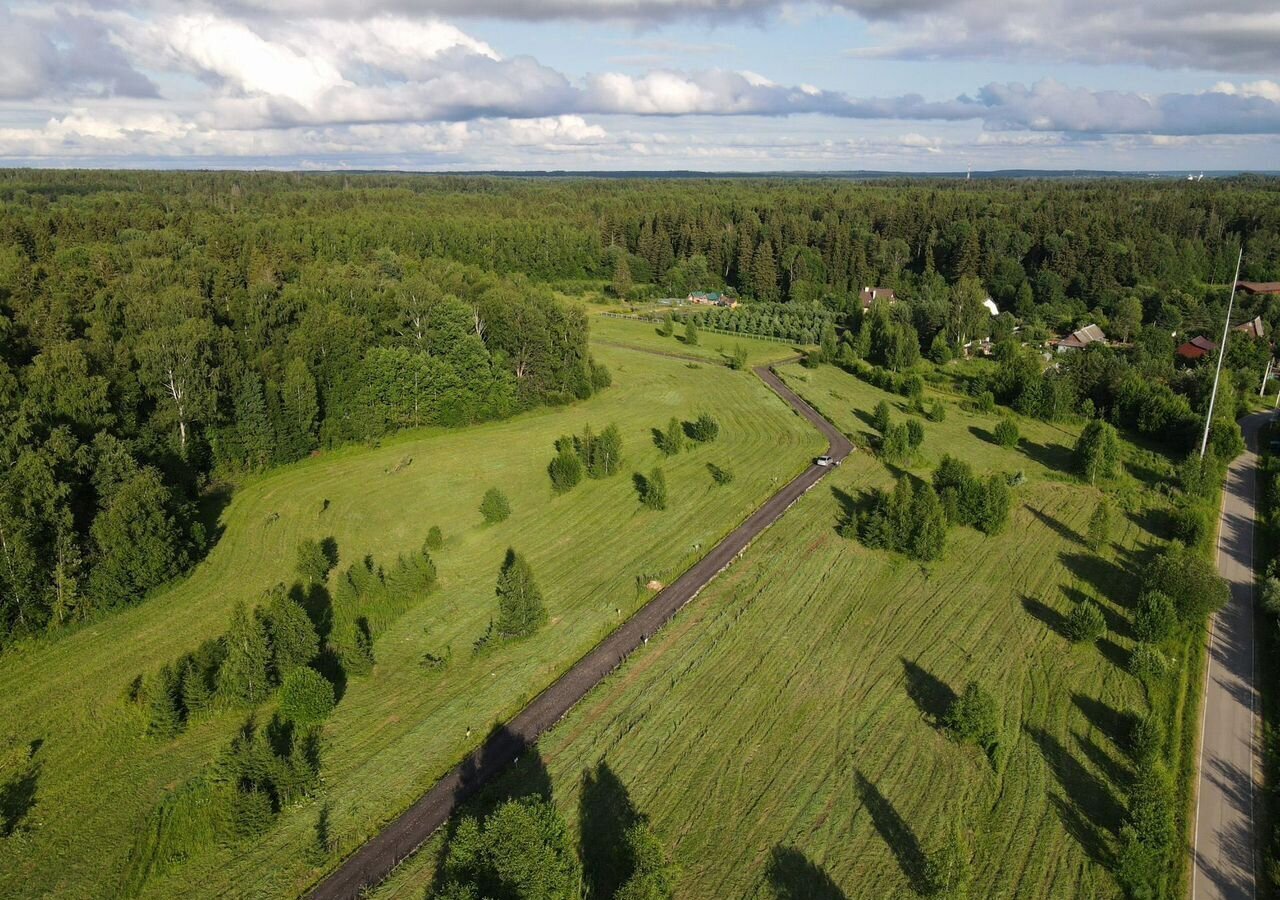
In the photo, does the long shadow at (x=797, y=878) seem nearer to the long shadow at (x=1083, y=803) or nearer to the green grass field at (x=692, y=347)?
the long shadow at (x=1083, y=803)

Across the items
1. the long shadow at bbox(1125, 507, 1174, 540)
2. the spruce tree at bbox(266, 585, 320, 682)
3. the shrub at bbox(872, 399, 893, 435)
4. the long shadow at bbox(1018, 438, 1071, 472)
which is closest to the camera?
the spruce tree at bbox(266, 585, 320, 682)

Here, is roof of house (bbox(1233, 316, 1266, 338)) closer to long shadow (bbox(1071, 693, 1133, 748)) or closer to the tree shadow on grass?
the tree shadow on grass

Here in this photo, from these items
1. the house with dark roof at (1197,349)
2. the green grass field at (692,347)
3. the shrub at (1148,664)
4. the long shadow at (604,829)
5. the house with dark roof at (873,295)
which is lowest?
the green grass field at (692,347)

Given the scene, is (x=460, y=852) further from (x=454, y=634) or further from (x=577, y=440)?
(x=577, y=440)

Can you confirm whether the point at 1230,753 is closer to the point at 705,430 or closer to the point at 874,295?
the point at 705,430

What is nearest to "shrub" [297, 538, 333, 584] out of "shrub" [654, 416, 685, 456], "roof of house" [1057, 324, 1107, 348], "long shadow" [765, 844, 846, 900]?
"long shadow" [765, 844, 846, 900]

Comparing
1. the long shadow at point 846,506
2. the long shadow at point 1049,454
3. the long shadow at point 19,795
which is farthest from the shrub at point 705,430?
the long shadow at point 19,795

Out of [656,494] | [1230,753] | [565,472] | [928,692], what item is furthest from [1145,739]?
[565,472]

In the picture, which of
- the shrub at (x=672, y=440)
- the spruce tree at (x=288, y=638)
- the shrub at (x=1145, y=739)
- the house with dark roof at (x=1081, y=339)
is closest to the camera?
the shrub at (x=1145, y=739)
